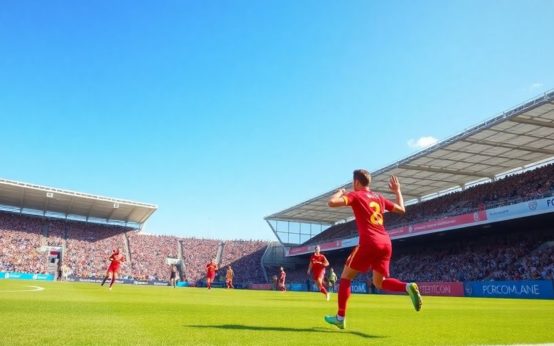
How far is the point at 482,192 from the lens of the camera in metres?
38.1

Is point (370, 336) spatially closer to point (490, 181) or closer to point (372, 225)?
point (372, 225)

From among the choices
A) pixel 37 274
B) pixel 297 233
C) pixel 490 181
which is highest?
pixel 490 181

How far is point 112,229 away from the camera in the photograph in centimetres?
5831

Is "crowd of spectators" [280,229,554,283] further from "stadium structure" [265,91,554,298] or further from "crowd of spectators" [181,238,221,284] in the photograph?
"crowd of spectators" [181,238,221,284]

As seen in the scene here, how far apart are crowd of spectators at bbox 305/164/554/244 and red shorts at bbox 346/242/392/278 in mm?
24990

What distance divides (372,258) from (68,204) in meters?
53.8

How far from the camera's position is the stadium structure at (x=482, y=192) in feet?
90.5

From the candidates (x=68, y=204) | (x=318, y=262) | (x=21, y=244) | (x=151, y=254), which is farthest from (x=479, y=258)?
(x=21, y=244)

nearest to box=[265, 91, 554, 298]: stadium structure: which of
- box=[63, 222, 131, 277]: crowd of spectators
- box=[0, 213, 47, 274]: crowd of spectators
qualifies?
box=[63, 222, 131, 277]: crowd of spectators

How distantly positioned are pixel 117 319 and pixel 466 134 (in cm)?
2855

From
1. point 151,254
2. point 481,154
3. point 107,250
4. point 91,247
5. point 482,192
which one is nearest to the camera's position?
point 481,154

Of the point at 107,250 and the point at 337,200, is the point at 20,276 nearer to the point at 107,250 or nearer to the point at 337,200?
the point at 107,250

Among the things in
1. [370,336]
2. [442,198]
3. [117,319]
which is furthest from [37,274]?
[370,336]

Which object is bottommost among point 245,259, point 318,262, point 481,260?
point 245,259
